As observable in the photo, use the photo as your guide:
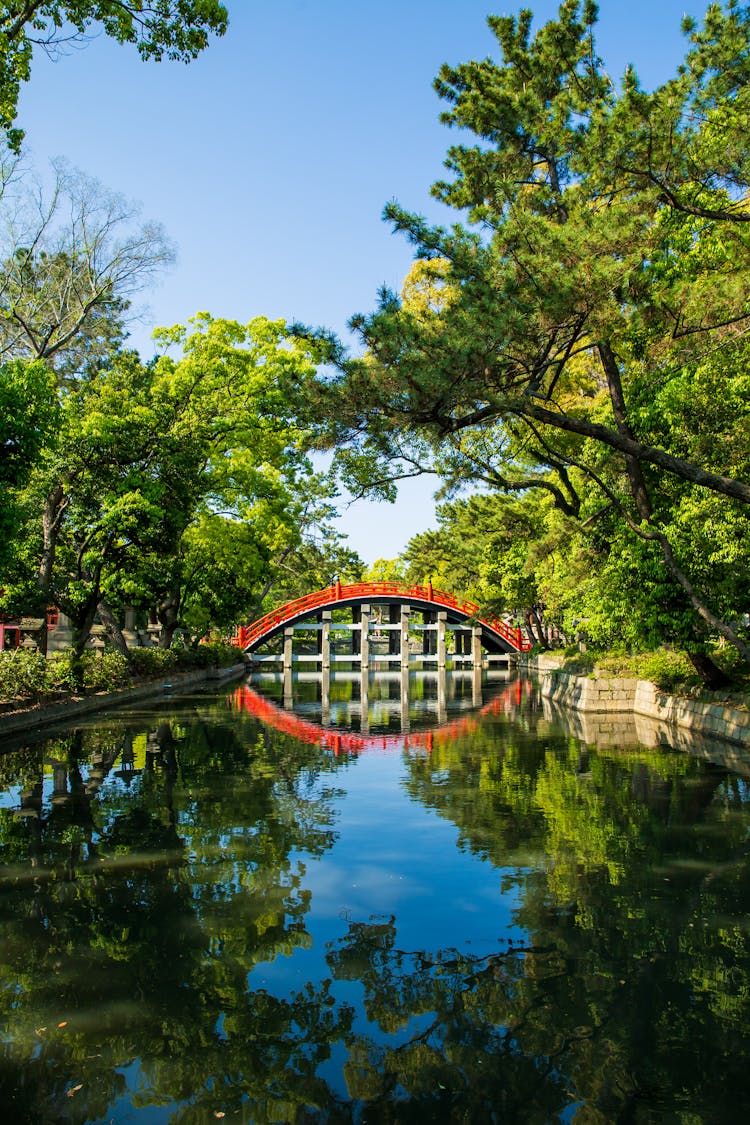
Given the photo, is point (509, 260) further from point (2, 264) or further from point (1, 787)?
point (2, 264)

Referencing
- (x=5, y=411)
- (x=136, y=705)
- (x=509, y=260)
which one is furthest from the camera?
(x=136, y=705)

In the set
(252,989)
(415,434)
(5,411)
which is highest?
(5,411)

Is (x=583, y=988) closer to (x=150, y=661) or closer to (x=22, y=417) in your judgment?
(x=22, y=417)

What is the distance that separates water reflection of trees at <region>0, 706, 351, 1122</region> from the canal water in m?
0.02

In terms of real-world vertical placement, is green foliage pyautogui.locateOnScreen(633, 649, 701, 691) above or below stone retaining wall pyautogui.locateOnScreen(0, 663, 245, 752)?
above

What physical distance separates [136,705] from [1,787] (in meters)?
11.8

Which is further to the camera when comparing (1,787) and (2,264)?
(2,264)

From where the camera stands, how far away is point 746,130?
10.6 m

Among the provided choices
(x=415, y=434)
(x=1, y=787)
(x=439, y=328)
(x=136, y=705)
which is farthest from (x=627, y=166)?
(x=136, y=705)

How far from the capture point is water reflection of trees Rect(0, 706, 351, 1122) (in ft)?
12.5

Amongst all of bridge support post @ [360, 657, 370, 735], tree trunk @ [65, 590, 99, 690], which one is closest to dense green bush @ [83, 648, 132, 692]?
tree trunk @ [65, 590, 99, 690]

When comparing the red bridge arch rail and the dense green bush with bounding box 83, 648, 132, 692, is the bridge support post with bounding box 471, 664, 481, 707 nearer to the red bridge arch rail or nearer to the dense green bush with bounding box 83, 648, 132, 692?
the red bridge arch rail

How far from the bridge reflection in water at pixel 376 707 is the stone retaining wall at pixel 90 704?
7.38 feet

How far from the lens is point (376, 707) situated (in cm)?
2459
